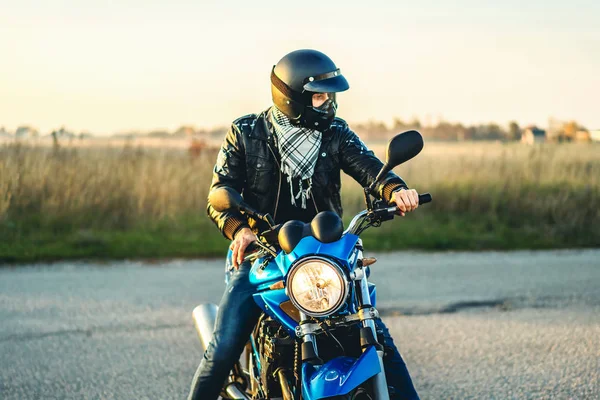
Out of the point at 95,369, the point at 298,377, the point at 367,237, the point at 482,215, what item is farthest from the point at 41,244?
the point at 298,377

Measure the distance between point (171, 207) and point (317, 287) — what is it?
9732 mm

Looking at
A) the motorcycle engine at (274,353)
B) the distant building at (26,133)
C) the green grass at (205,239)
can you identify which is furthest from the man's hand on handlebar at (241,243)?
the distant building at (26,133)

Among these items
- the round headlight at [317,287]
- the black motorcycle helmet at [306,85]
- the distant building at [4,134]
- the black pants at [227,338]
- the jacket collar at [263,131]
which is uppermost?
the black motorcycle helmet at [306,85]

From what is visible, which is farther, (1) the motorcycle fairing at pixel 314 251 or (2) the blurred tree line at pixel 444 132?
(2) the blurred tree line at pixel 444 132

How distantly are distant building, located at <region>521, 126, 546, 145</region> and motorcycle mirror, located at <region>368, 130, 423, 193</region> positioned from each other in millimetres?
14436

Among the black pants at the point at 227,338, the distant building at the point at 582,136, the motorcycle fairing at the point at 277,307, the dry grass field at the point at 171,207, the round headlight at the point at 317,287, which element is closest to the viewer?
the round headlight at the point at 317,287

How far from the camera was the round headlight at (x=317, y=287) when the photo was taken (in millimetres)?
2977

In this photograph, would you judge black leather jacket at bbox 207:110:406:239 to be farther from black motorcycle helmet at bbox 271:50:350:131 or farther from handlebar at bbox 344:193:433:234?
handlebar at bbox 344:193:433:234

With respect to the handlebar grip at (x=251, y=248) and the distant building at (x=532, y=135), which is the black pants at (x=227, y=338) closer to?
the handlebar grip at (x=251, y=248)

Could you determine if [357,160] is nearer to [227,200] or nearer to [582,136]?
[227,200]

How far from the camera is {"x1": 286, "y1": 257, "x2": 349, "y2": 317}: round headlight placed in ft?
9.77

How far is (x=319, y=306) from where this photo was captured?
9.86 feet

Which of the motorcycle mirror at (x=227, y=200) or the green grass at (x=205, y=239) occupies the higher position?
the motorcycle mirror at (x=227, y=200)

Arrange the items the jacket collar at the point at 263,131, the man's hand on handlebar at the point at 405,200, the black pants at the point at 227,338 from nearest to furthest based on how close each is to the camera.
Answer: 1. the man's hand on handlebar at the point at 405,200
2. the black pants at the point at 227,338
3. the jacket collar at the point at 263,131
